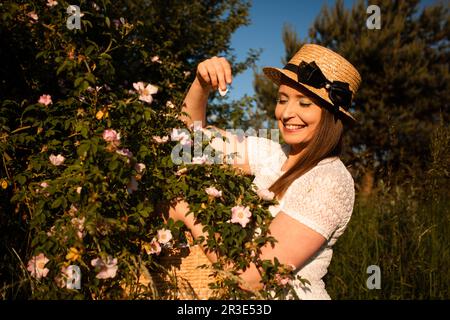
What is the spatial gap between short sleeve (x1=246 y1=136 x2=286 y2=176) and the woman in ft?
0.04

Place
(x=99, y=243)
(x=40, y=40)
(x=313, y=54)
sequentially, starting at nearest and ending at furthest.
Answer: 1. (x=99, y=243)
2. (x=40, y=40)
3. (x=313, y=54)

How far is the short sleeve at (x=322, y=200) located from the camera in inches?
67.3

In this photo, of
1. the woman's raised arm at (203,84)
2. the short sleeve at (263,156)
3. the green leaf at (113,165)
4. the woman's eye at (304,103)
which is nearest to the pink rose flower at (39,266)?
the green leaf at (113,165)

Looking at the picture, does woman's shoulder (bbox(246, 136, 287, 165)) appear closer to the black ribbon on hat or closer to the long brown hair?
the long brown hair

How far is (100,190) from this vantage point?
137 cm

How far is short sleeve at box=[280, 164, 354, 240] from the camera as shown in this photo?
171cm

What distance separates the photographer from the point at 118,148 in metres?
1.41

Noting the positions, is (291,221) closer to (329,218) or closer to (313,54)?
(329,218)

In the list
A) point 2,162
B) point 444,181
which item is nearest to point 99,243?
point 2,162

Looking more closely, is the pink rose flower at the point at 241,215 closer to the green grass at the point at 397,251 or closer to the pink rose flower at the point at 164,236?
the pink rose flower at the point at 164,236

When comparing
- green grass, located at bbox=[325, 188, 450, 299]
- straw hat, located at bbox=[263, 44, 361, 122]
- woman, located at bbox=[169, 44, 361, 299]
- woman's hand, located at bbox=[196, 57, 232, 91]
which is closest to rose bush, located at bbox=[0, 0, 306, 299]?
woman, located at bbox=[169, 44, 361, 299]

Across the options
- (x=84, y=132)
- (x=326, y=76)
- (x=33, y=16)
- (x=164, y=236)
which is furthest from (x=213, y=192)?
(x=33, y=16)

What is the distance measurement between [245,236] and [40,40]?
4.29 ft

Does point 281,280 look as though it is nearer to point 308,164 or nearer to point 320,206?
point 320,206
